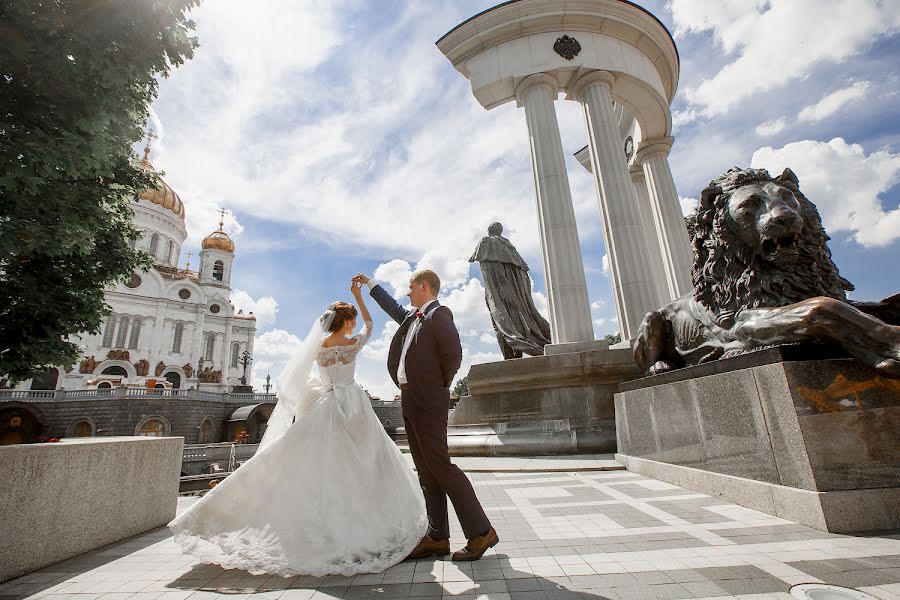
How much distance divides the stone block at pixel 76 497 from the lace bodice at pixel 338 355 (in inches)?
76.5

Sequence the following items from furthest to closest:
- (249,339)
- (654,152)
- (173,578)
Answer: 1. (249,339)
2. (654,152)
3. (173,578)

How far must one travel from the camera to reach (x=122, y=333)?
138ft

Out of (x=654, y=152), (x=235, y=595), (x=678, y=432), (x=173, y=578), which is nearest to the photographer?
(x=235, y=595)

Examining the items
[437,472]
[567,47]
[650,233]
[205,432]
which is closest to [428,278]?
[437,472]

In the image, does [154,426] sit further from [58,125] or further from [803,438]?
[803,438]

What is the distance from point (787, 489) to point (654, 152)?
576 inches

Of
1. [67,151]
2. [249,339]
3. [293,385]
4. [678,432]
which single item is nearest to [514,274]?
[678,432]

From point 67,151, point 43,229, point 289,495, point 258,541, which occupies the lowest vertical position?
point 258,541

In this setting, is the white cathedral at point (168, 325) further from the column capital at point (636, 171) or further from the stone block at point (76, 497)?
the column capital at point (636, 171)

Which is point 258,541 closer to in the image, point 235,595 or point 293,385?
point 235,595

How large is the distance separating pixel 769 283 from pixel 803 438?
140 cm

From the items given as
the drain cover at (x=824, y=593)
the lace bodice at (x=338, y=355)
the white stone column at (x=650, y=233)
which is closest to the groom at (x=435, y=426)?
the lace bodice at (x=338, y=355)

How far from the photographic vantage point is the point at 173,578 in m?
2.47

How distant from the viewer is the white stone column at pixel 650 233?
1434cm
